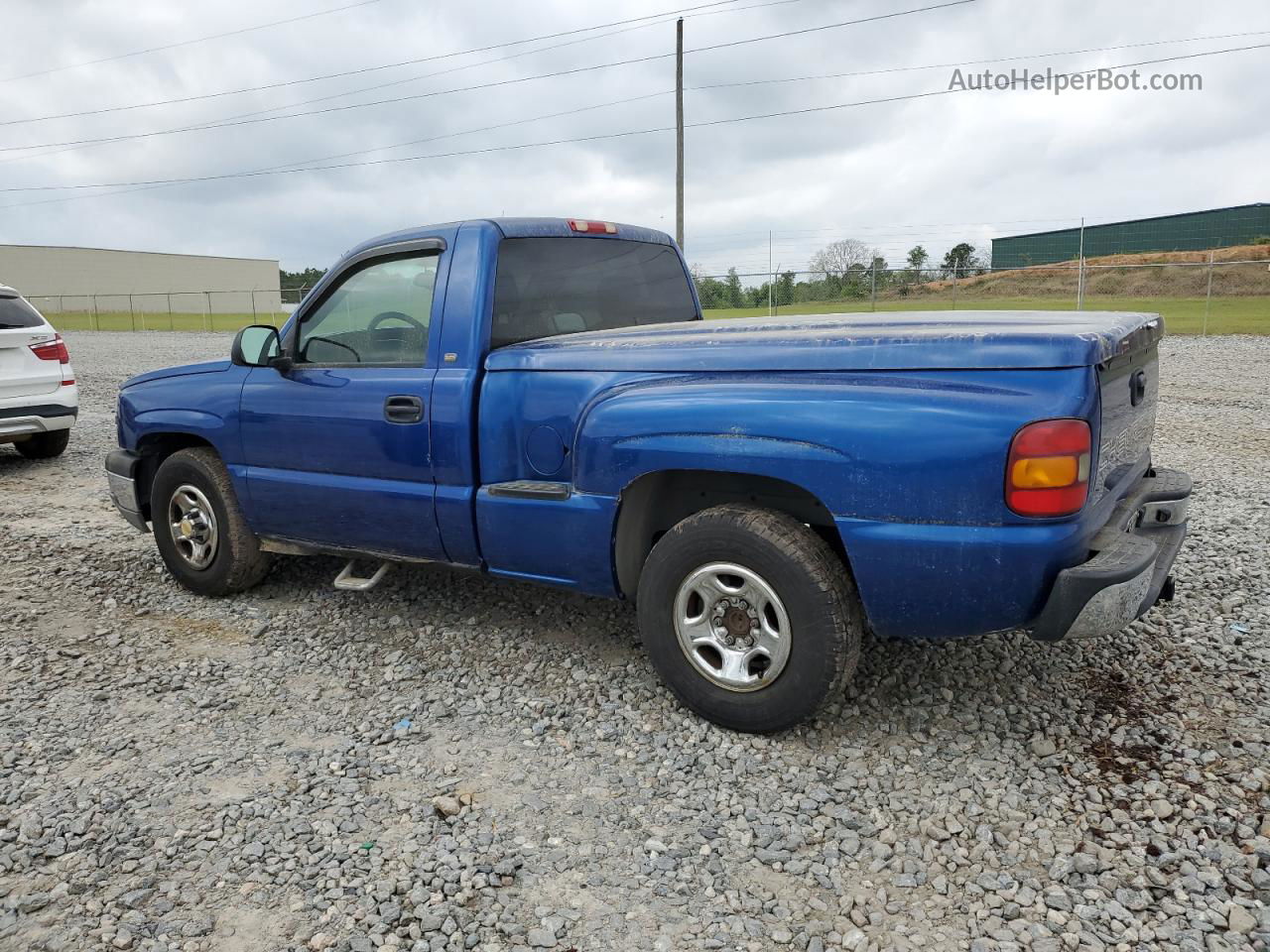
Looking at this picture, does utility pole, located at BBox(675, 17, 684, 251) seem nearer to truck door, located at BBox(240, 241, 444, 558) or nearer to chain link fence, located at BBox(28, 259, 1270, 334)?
chain link fence, located at BBox(28, 259, 1270, 334)

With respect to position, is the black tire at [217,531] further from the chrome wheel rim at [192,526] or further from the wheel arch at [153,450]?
the wheel arch at [153,450]

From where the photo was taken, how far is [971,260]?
45.9m

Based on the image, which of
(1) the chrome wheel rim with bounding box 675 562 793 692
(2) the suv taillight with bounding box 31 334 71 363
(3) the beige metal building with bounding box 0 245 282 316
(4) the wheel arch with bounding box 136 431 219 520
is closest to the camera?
(1) the chrome wheel rim with bounding box 675 562 793 692

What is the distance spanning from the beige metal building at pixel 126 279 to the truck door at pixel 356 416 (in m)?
A: 55.6

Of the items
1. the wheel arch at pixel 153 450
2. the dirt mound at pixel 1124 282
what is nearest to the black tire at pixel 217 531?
the wheel arch at pixel 153 450

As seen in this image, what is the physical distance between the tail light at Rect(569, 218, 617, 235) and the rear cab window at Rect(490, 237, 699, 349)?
0.13ft

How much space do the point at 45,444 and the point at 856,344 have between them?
880 cm

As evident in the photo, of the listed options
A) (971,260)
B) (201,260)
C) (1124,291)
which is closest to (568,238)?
(1124,291)

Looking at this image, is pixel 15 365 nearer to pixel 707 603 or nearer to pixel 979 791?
pixel 707 603

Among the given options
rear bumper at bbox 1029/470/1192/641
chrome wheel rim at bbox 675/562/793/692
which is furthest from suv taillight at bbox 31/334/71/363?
rear bumper at bbox 1029/470/1192/641

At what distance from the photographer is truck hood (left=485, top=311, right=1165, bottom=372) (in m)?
2.76

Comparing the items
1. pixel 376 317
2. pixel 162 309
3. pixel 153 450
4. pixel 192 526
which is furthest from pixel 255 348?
pixel 162 309

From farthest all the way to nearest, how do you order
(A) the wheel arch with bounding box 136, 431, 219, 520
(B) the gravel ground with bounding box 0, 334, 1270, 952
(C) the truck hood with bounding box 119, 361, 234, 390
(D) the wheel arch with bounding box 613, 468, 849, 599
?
(A) the wheel arch with bounding box 136, 431, 219, 520, (C) the truck hood with bounding box 119, 361, 234, 390, (D) the wheel arch with bounding box 613, 468, 849, 599, (B) the gravel ground with bounding box 0, 334, 1270, 952

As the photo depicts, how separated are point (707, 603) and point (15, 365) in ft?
25.1
